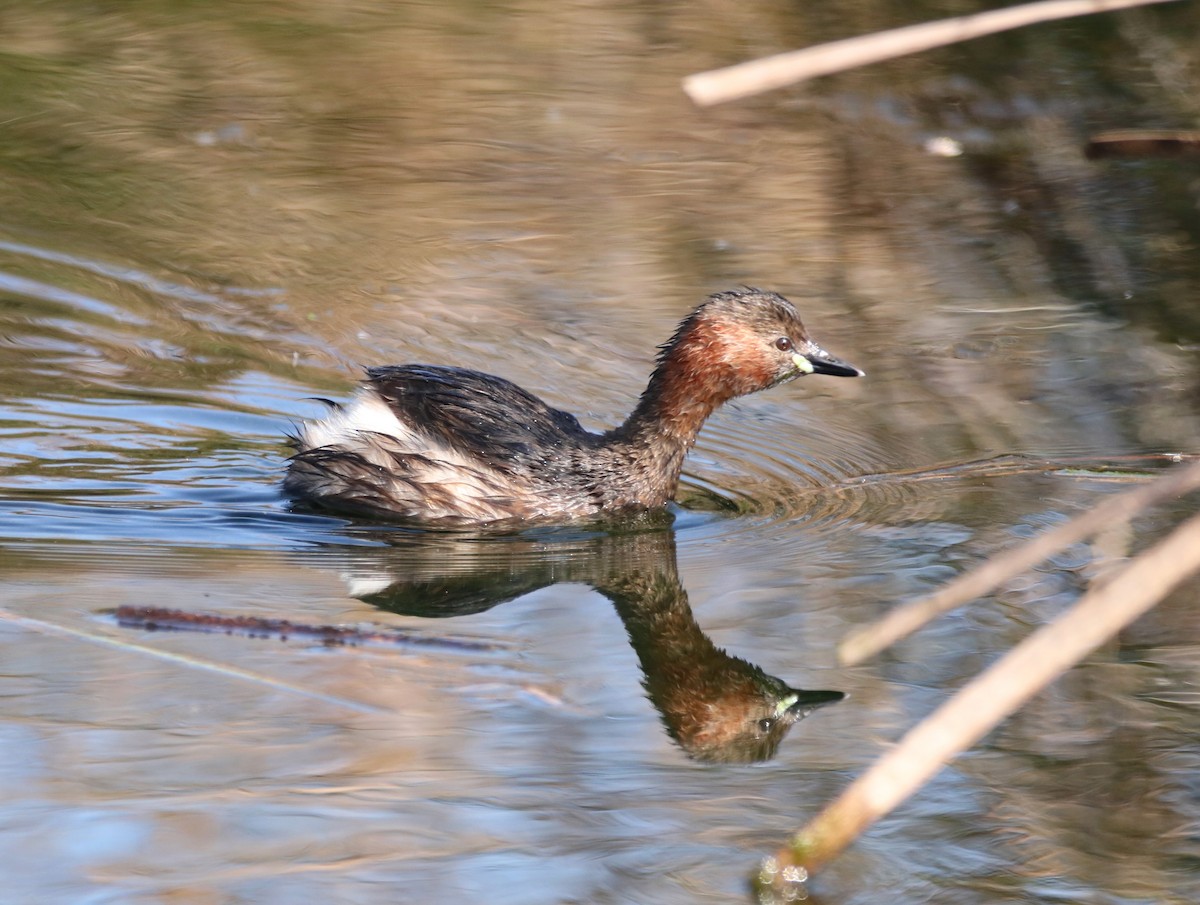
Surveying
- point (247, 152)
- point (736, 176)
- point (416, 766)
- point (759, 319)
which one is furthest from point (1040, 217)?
point (416, 766)

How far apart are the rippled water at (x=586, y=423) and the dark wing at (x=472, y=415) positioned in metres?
0.38

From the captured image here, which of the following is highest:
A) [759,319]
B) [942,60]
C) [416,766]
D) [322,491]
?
[942,60]

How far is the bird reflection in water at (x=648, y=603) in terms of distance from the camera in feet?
14.3

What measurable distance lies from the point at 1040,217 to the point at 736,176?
6.18 ft

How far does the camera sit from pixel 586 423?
7578 mm

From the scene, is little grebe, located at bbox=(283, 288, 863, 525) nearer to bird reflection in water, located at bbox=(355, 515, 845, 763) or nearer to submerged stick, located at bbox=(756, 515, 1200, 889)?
bird reflection in water, located at bbox=(355, 515, 845, 763)

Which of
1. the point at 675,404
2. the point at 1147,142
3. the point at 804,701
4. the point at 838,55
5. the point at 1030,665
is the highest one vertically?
the point at 1147,142

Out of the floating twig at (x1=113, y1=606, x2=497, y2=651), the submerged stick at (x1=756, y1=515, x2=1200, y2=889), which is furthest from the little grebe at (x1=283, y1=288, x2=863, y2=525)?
the submerged stick at (x1=756, y1=515, x2=1200, y2=889)

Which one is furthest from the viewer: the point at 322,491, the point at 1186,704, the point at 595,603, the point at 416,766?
the point at 322,491

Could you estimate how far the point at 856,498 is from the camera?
6426mm

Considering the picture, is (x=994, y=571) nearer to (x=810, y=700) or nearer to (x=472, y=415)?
(x=810, y=700)

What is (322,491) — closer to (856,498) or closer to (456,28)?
(856,498)

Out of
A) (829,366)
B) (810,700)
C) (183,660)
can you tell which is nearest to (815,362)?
(829,366)

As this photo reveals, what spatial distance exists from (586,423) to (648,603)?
7.55 feet
